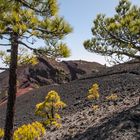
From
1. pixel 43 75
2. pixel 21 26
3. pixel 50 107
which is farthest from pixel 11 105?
pixel 43 75

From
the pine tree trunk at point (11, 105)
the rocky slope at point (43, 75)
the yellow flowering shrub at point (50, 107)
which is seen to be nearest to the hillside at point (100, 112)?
the yellow flowering shrub at point (50, 107)

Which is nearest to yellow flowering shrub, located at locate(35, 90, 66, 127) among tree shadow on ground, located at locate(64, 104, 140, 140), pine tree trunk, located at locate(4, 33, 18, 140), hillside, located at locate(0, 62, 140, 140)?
hillside, located at locate(0, 62, 140, 140)

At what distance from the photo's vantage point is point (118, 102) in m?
20.2

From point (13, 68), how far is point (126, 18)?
6.65 metres

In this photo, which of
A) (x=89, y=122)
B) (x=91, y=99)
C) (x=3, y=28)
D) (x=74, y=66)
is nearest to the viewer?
(x=3, y=28)

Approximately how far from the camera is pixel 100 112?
1884 centimetres

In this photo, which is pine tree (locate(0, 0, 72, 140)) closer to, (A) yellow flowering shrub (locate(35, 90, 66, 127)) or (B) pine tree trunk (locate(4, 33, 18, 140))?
(B) pine tree trunk (locate(4, 33, 18, 140))

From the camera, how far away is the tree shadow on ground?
44.1ft

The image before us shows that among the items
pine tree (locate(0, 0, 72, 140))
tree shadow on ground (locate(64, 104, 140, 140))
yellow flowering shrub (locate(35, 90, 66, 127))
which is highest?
pine tree (locate(0, 0, 72, 140))

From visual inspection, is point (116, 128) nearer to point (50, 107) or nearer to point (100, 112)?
point (100, 112)

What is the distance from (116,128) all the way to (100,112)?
4.77 m

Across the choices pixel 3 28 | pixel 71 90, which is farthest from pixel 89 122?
pixel 71 90

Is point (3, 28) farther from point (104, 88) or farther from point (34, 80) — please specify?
point (34, 80)

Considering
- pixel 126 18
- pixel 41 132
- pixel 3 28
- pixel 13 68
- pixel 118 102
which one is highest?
pixel 126 18
